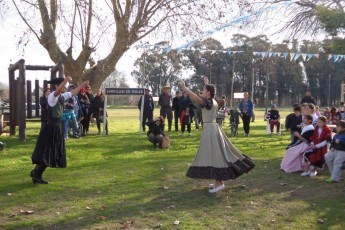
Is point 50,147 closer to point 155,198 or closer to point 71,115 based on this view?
point 155,198

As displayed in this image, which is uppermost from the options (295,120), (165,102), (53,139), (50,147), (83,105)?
(165,102)

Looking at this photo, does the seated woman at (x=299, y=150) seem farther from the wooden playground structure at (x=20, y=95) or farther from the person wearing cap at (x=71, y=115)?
the wooden playground structure at (x=20, y=95)

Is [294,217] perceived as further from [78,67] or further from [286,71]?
[286,71]

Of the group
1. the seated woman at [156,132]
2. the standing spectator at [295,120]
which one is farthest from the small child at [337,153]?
the seated woman at [156,132]

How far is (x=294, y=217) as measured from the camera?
24.2 feet

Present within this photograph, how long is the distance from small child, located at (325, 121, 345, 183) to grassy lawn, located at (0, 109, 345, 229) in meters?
0.30

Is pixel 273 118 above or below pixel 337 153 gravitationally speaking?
above

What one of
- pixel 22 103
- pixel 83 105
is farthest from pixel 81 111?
pixel 22 103

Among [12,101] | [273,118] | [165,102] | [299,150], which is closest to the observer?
[299,150]

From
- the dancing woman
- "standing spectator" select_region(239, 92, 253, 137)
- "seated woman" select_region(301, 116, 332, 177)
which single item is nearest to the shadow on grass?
"seated woman" select_region(301, 116, 332, 177)

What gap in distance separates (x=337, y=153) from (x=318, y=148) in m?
0.88

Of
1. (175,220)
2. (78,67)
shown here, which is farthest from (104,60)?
(175,220)

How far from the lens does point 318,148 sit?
34.6 ft

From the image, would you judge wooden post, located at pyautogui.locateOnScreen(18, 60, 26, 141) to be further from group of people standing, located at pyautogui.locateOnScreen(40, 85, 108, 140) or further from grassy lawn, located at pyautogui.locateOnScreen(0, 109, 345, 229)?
grassy lawn, located at pyautogui.locateOnScreen(0, 109, 345, 229)
